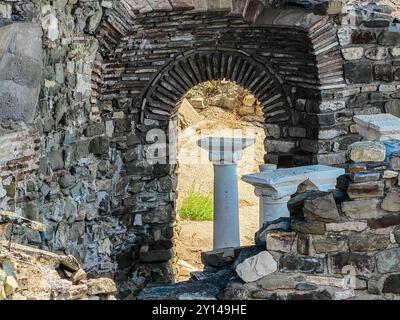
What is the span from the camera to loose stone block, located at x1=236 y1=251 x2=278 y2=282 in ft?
22.7

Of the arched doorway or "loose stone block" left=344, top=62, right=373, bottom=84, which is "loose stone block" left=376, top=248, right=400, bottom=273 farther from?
the arched doorway

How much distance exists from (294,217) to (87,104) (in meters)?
4.06

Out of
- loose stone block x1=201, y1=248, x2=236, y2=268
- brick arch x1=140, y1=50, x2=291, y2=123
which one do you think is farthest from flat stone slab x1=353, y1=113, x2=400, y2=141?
brick arch x1=140, y1=50, x2=291, y2=123

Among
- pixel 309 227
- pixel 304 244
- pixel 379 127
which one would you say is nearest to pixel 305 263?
pixel 304 244

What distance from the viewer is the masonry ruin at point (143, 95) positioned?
8758mm

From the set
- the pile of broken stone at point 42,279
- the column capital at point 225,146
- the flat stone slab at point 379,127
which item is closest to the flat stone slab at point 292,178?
the flat stone slab at point 379,127

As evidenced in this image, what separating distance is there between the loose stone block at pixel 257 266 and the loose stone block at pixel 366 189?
648 mm

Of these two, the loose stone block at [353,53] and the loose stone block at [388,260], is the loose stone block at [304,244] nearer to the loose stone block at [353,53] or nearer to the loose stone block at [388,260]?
the loose stone block at [388,260]

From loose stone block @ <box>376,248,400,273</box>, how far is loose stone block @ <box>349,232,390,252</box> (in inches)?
2.1

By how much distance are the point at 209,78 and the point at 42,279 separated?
19.7 feet

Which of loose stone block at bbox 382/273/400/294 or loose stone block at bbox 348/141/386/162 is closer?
loose stone block at bbox 348/141/386/162

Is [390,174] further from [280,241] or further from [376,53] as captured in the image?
[376,53]

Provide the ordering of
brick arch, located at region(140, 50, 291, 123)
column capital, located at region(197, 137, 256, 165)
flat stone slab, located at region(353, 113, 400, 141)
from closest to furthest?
flat stone slab, located at region(353, 113, 400, 141)
column capital, located at region(197, 137, 256, 165)
brick arch, located at region(140, 50, 291, 123)

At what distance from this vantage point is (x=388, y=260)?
22.7ft
